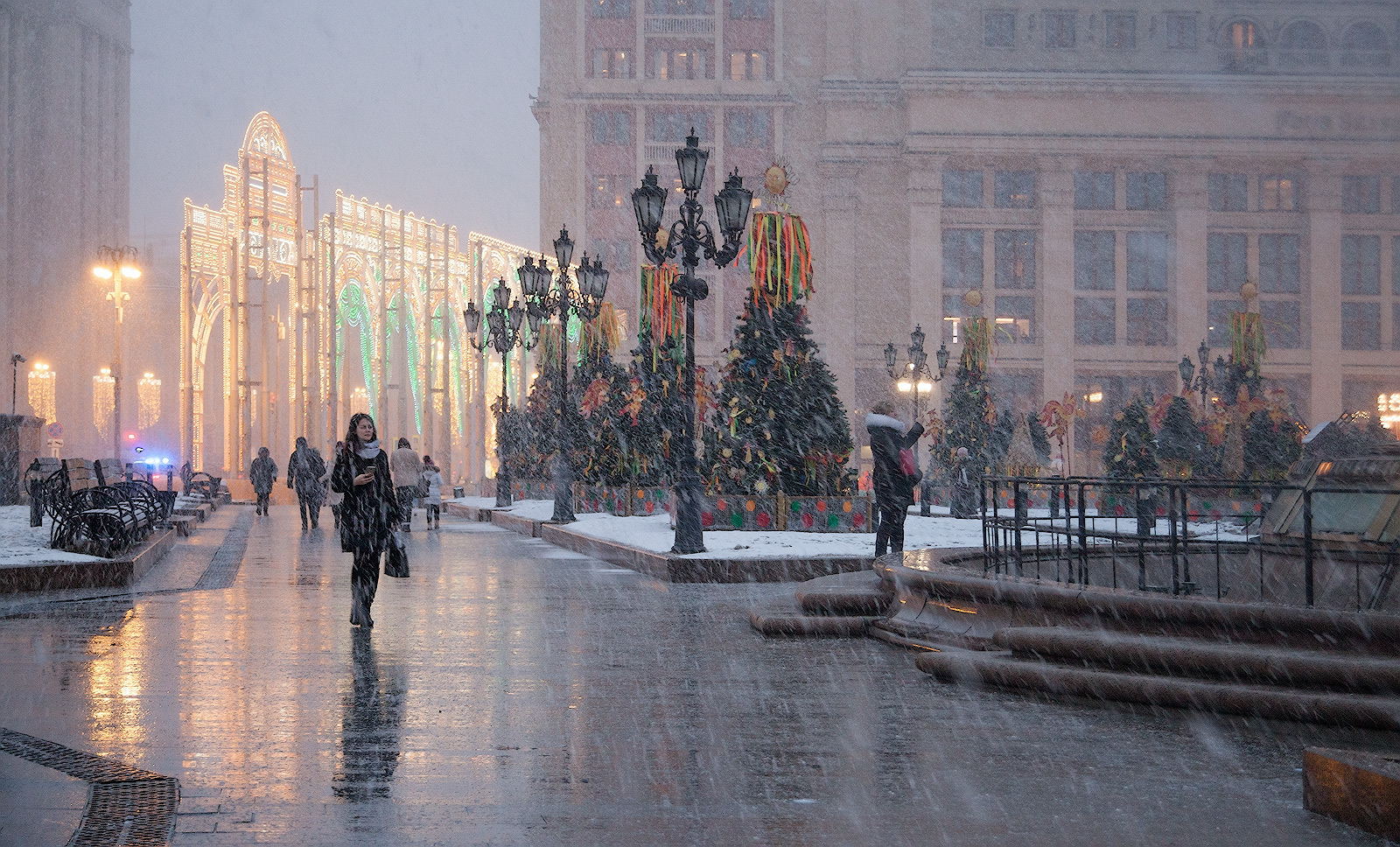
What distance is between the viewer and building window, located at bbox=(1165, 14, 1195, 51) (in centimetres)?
6925

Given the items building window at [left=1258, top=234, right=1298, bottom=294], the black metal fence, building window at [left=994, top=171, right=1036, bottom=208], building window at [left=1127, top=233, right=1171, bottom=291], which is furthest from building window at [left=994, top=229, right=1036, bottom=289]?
the black metal fence

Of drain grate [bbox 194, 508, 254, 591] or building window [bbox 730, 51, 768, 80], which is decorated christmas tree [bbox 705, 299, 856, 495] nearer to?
drain grate [bbox 194, 508, 254, 591]

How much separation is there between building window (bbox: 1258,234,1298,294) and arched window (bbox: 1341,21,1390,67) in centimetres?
984

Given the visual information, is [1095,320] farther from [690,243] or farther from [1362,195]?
[690,243]

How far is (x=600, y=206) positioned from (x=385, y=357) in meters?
23.2

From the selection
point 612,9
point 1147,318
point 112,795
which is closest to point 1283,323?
point 1147,318

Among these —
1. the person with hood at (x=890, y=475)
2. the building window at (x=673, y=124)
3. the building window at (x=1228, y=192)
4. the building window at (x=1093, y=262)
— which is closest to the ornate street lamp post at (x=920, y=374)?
the person with hood at (x=890, y=475)

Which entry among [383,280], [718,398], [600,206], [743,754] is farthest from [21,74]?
[743,754]

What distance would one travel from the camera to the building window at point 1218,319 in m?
66.9

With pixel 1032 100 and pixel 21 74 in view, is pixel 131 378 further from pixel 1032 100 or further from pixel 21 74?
pixel 1032 100

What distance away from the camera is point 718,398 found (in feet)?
75.1

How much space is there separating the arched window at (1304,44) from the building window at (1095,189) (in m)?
11.1

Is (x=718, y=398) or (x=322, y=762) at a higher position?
(x=718, y=398)

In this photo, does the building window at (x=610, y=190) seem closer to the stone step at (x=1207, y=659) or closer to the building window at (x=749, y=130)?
the building window at (x=749, y=130)
